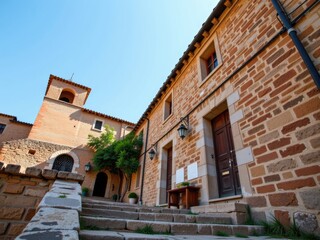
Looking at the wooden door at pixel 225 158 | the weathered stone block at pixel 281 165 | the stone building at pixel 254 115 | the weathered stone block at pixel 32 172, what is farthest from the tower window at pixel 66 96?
the weathered stone block at pixel 281 165

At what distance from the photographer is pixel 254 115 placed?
3525 mm

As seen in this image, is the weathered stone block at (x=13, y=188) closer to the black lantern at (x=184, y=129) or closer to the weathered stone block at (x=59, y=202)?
the weathered stone block at (x=59, y=202)

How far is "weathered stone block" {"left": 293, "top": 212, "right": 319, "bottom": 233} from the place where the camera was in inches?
87.9

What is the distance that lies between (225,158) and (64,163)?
11.8m

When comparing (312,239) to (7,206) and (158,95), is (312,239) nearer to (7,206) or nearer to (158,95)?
(7,206)

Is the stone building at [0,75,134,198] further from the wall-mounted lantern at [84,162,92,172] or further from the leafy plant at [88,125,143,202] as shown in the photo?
the leafy plant at [88,125,143,202]

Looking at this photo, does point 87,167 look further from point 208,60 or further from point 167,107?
point 208,60

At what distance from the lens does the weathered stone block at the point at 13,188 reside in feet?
7.57

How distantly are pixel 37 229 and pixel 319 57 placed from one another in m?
3.88

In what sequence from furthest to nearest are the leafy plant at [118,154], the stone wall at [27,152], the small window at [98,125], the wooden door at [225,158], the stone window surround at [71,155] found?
1. the small window at [98,125]
2. the stone window surround at [71,155]
3. the stone wall at [27,152]
4. the leafy plant at [118,154]
5. the wooden door at [225,158]

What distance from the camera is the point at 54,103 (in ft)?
46.3

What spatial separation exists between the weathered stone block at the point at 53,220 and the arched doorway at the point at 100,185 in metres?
12.3

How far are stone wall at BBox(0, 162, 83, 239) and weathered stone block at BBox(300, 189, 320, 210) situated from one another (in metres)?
3.56

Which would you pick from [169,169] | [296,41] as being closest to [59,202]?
[296,41]
